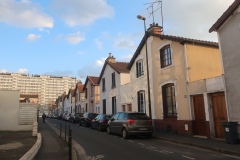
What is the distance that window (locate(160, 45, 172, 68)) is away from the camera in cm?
1839

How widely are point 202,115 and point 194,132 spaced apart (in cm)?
120

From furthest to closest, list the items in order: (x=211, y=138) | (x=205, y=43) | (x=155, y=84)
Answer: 1. (x=155, y=84)
2. (x=205, y=43)
3. (x=211, y=138)

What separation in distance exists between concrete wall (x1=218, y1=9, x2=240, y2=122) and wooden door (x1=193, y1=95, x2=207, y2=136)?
2.33m

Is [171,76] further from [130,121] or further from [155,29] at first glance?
[155,29]

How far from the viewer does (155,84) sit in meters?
19.8

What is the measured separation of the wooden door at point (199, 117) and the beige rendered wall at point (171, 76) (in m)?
0.56

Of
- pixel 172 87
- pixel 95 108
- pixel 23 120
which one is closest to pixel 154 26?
pixel 172 87

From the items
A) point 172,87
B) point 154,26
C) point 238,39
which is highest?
point 154,26

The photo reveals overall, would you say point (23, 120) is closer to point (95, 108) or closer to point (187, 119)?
point (187, 119)

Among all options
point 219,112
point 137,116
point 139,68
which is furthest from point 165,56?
point 219,112

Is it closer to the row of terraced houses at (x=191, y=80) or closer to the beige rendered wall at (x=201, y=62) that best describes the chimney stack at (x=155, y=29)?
the row of terraced houses at (x=191, y=80)

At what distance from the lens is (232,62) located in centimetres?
1273

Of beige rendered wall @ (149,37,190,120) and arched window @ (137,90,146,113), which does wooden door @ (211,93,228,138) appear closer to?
beige rendered wall @ (149,37,190,120)

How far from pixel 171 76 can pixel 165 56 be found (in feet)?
6.38
